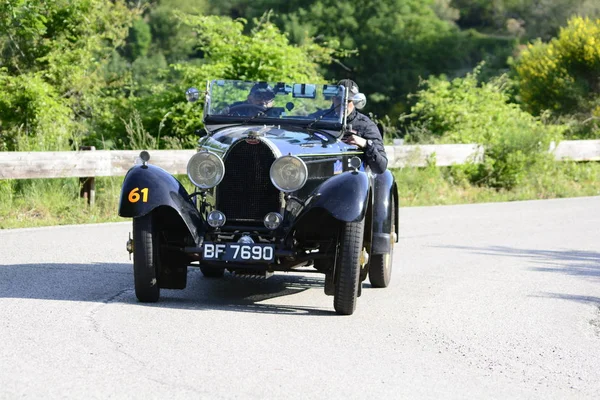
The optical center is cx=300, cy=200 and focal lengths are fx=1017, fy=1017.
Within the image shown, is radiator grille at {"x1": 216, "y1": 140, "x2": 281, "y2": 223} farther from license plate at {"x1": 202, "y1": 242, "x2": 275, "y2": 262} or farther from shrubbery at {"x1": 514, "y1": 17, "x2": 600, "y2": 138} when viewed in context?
shrubbery at {"x1": 514, "y1": 17, "x2": 600, "y2": 138}

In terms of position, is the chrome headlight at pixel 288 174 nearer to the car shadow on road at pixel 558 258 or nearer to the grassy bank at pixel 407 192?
the car shadow on road at pixel 558 258

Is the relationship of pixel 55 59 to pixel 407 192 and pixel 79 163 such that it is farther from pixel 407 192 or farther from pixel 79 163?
pixel 407 192

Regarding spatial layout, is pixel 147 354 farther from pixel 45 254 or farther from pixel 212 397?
pixel 45 254

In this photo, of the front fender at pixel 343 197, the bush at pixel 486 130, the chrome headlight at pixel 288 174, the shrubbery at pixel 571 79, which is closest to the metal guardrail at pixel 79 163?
the bush at pixel 486 130

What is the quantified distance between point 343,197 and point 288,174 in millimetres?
557

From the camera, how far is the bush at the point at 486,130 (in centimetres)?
2019

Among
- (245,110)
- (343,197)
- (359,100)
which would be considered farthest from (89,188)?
(343,197)

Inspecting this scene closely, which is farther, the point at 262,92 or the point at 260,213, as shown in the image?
the point at 262,92

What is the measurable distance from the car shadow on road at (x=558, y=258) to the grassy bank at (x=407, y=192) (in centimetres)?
515

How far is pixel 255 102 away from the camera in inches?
371

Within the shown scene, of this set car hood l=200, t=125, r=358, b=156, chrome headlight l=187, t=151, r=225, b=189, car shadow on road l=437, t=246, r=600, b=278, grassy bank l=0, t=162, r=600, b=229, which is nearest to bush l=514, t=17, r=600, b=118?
grassy bank l=0, t=162, r=600, b=229

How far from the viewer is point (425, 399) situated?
542cm

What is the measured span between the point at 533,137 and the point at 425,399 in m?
15.8

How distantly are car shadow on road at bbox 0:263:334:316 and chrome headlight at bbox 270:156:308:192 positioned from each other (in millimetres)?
987
